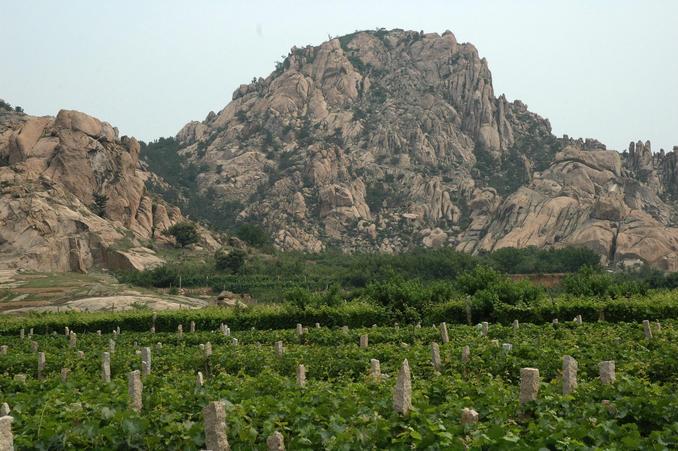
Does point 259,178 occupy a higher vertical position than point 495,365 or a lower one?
higher

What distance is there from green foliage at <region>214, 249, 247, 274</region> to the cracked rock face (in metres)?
33.8

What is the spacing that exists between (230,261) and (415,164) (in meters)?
68.4

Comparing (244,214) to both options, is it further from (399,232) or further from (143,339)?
(143,339)

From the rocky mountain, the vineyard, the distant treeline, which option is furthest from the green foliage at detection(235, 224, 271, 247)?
the vineyard

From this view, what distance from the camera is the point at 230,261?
280 ft

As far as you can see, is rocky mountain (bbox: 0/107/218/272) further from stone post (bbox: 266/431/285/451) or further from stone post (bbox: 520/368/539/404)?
stone post (bbox: 266/431/285/451)

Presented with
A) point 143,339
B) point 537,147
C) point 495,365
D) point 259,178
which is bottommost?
point 143,339

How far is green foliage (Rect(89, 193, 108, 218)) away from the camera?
8744 centimetres

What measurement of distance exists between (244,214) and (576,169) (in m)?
65.8

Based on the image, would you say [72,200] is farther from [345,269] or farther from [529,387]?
[529,387]

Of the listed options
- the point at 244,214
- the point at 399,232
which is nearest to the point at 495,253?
the point at 399,232

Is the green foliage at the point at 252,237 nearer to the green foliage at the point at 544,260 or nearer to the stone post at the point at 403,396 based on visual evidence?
the green foliage at the point at 544,260

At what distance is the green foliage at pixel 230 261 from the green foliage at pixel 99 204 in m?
17.3

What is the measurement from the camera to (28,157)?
285 feet
